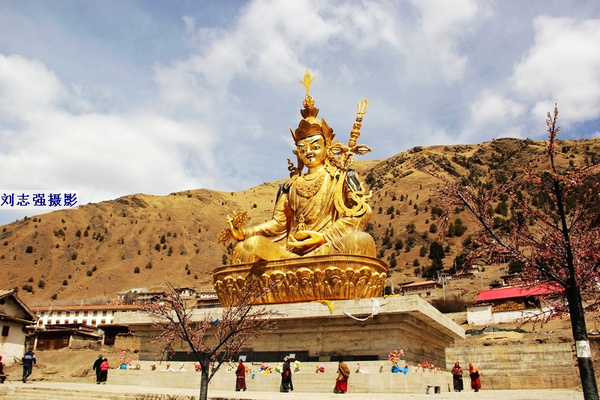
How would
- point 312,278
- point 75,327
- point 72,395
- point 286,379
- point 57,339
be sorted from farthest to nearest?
point 75,327
point 57,339
point 312,278
point 286,379
point 72,395

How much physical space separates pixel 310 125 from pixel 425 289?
41021mm

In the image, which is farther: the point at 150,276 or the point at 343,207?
the point at 150,276

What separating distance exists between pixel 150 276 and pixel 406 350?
6487 centimetres

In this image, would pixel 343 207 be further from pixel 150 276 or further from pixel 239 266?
pixel 150 276

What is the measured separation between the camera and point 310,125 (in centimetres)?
1602

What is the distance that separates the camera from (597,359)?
61.5ft

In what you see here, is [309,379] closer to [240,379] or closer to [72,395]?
[240,379]

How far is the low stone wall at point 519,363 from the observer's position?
16016mm

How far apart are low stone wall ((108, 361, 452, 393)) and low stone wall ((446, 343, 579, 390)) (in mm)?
3978

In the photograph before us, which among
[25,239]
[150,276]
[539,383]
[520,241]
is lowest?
[539,383]

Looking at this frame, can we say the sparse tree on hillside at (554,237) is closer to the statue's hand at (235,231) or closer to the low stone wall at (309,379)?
the low stone wall at (309,379)

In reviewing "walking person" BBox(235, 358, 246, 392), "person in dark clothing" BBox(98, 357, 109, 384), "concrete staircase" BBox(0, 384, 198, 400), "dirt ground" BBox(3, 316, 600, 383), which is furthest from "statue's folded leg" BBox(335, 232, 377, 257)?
"dirt ground" BBox(3, 316, 600, 383)

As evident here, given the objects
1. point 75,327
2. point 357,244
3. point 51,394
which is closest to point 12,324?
point 75,327

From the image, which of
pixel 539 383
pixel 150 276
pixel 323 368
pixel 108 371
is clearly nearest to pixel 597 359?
pixel 539 383
